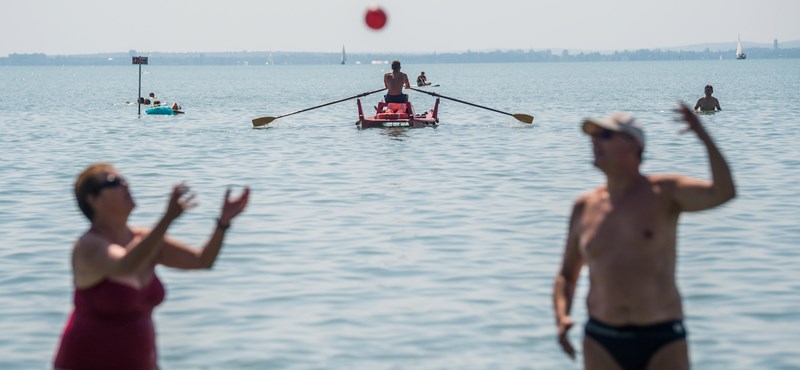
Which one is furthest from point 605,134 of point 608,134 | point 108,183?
point 108,183

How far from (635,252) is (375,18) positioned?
91.0ft

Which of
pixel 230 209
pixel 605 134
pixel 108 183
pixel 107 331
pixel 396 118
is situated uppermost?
pixel 605 134

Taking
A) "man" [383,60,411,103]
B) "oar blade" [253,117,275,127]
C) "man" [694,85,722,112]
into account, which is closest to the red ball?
"man" [383,60,411,103]

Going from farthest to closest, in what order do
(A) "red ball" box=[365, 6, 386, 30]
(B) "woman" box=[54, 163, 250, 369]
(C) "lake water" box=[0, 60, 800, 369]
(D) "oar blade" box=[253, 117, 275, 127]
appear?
(D) "oar blade" box=[253, 117, 275, 127] < (A) "red ball" box=[365, 6, 386, 30] < (C) "lake water" box=[0, 60, 800, 369] < (B) "woman" box=[54, 163, 250, 369]

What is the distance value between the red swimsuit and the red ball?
27.4m

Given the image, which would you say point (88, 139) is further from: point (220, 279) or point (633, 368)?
point (633, 368)

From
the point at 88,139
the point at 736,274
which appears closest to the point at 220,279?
the point at 736,274

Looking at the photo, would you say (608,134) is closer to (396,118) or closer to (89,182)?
(89,182)

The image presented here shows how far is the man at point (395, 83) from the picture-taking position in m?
33.7

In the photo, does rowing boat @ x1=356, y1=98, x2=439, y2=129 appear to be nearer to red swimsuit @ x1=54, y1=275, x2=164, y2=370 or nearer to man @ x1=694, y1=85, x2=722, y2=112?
man @ x1=694, y1=85, x2=722, y2=112

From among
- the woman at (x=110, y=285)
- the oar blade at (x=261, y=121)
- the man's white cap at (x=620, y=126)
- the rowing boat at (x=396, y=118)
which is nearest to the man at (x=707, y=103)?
the rowing boat at (x=396, y=118)

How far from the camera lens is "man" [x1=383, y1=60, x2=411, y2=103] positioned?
33.7 m

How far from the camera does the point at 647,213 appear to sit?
20.0 ft

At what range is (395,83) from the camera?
113 feet
